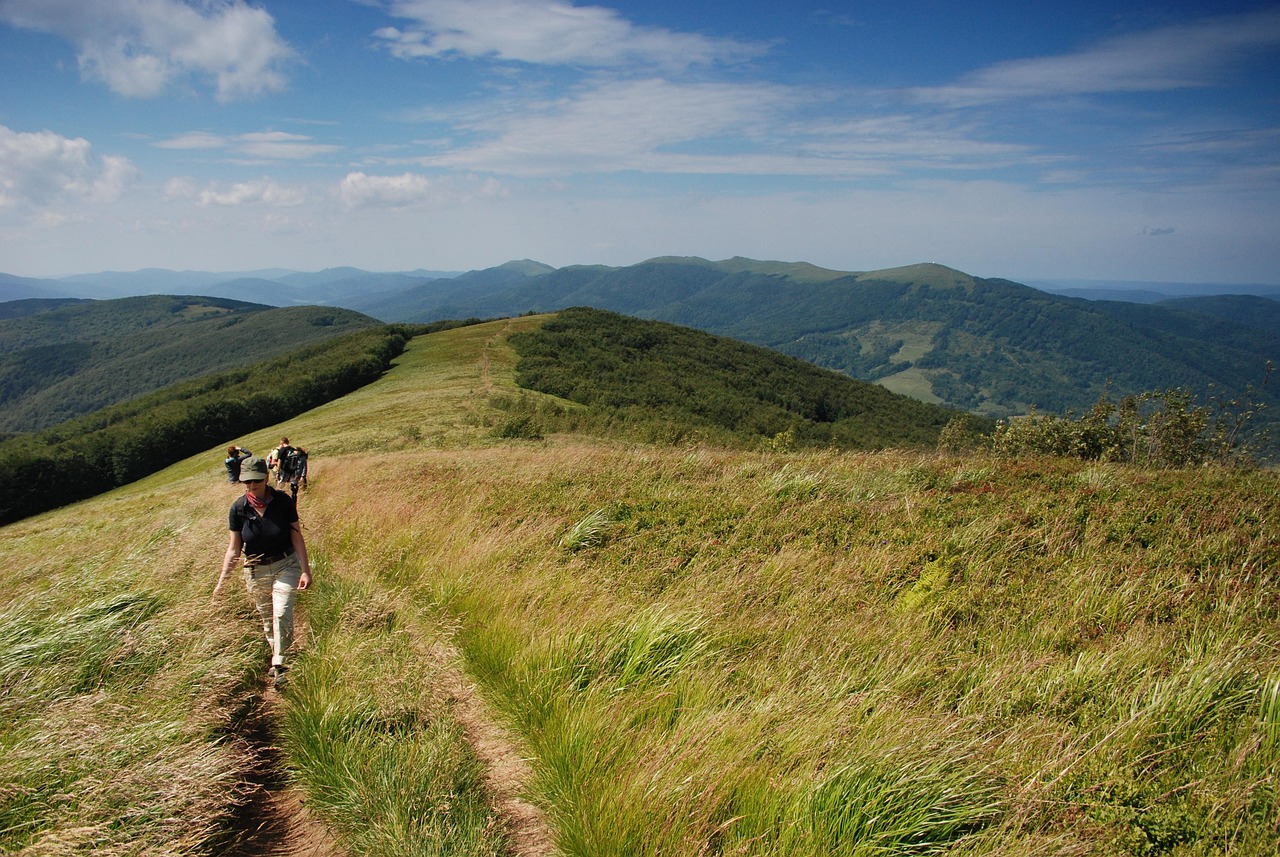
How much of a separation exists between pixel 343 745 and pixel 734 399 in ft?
280

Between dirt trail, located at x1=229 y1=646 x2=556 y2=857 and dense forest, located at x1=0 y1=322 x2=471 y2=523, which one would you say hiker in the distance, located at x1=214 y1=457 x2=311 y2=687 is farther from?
dense forest, located at x1=0 y1=322 x2=471 y2=523

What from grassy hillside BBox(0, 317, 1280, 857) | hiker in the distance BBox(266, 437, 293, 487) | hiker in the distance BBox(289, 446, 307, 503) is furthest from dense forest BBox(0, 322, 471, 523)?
grassy hillside BBox(0, 317, 1280, 857)

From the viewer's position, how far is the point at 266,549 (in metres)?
5.64

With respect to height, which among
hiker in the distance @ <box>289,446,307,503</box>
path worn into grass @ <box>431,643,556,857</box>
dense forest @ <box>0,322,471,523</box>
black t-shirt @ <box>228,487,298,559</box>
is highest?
black t-shirt @ <box>228,487,298,559</box>

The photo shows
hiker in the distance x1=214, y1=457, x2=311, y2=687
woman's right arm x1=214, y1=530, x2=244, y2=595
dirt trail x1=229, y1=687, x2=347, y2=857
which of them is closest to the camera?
dirt trail x1=229, y1=687, x2=347, y2=857

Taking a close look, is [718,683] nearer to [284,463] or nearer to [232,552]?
[232,552]

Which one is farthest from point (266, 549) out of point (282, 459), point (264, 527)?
point (282, 459)

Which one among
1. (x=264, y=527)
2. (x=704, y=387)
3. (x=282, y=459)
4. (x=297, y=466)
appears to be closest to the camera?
(x=264, y=527)

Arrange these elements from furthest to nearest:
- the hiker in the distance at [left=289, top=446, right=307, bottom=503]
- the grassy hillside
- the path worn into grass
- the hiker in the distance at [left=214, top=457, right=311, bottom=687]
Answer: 1. the hiker in the distance at [left=289, top=446, right=307, bottom=503]
2. the hiker in the distance at [left=214, top=457, right=311, bottom=687]
3. the path worn into grass
4. the grassy hillside

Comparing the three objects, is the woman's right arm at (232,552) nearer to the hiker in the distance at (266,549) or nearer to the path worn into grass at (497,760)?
the hiker in the distance at (266,549)

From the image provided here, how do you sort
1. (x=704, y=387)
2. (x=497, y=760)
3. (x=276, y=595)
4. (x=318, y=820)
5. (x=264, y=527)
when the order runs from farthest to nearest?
(x=704, y=387)
(x=264, y=527)
(x=276, y=595)
(x=497, y=760)
(x=318, y=820)

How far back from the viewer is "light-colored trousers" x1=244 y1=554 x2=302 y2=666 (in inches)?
209

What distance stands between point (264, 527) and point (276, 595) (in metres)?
0.69

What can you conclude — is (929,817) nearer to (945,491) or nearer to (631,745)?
(631,745)
